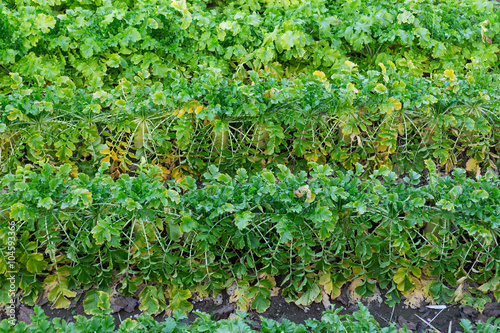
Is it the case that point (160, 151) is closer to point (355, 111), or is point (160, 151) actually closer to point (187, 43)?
point (187, 43)

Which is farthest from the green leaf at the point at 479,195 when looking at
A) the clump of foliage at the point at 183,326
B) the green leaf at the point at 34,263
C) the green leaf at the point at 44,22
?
the green leaf at the point at 44,22

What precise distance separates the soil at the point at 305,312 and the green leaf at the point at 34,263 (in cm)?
26

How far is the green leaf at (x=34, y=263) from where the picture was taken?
3125mm

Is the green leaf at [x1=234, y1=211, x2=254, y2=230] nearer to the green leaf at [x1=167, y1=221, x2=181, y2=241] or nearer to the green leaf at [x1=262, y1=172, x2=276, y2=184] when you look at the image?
the green leaf at [x1=262, y1=172, x2=276, y2=184]

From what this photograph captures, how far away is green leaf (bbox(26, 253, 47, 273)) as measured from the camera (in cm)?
312

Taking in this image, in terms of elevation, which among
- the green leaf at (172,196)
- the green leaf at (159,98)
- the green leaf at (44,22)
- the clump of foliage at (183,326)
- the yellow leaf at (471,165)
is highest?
the green leaf at (44,22)

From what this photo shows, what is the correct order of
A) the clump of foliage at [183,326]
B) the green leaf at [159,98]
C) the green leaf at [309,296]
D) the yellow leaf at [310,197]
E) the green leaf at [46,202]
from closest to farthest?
the clump of foliage at [183,326] → the green leaf at [46,202] → the yellow leaf at [310,197] → the green leaf at [309,296] → the green leaf at [159,98]

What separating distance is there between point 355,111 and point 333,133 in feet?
0.83

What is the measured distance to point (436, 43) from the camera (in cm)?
436

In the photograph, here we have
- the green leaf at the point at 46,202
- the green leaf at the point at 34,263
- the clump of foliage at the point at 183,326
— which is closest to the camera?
the clump of foliage at the point at 183,326

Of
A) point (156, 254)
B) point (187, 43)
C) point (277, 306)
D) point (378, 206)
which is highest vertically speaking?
point (187, 43)

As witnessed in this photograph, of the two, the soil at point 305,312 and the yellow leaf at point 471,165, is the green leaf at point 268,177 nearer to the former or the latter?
the soil at point 305,312

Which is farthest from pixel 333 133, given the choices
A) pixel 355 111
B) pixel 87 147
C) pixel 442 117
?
pixel 87 147

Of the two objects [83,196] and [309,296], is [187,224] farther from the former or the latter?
[309,296]
